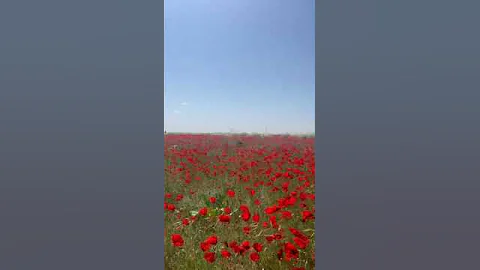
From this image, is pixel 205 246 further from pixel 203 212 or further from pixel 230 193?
pixel 230 193

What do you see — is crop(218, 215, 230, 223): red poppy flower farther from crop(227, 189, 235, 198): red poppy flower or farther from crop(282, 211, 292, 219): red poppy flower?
crop(282, 211, 292, 219): red poppy flower

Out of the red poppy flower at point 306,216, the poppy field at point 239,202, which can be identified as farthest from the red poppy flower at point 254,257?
the red poppy flower at point 306,216

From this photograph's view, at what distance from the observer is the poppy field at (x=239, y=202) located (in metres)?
1.49

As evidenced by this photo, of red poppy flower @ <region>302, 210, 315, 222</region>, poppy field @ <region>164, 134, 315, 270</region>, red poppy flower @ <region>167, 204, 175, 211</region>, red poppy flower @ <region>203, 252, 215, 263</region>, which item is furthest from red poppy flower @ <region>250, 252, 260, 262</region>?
red poppy flower @ <region>167, 204, 175, 211</region>

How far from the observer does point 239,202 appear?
178cm

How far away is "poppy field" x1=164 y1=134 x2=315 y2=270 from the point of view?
149 cm

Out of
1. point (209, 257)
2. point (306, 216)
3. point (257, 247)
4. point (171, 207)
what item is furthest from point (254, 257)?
point (171, 207)
